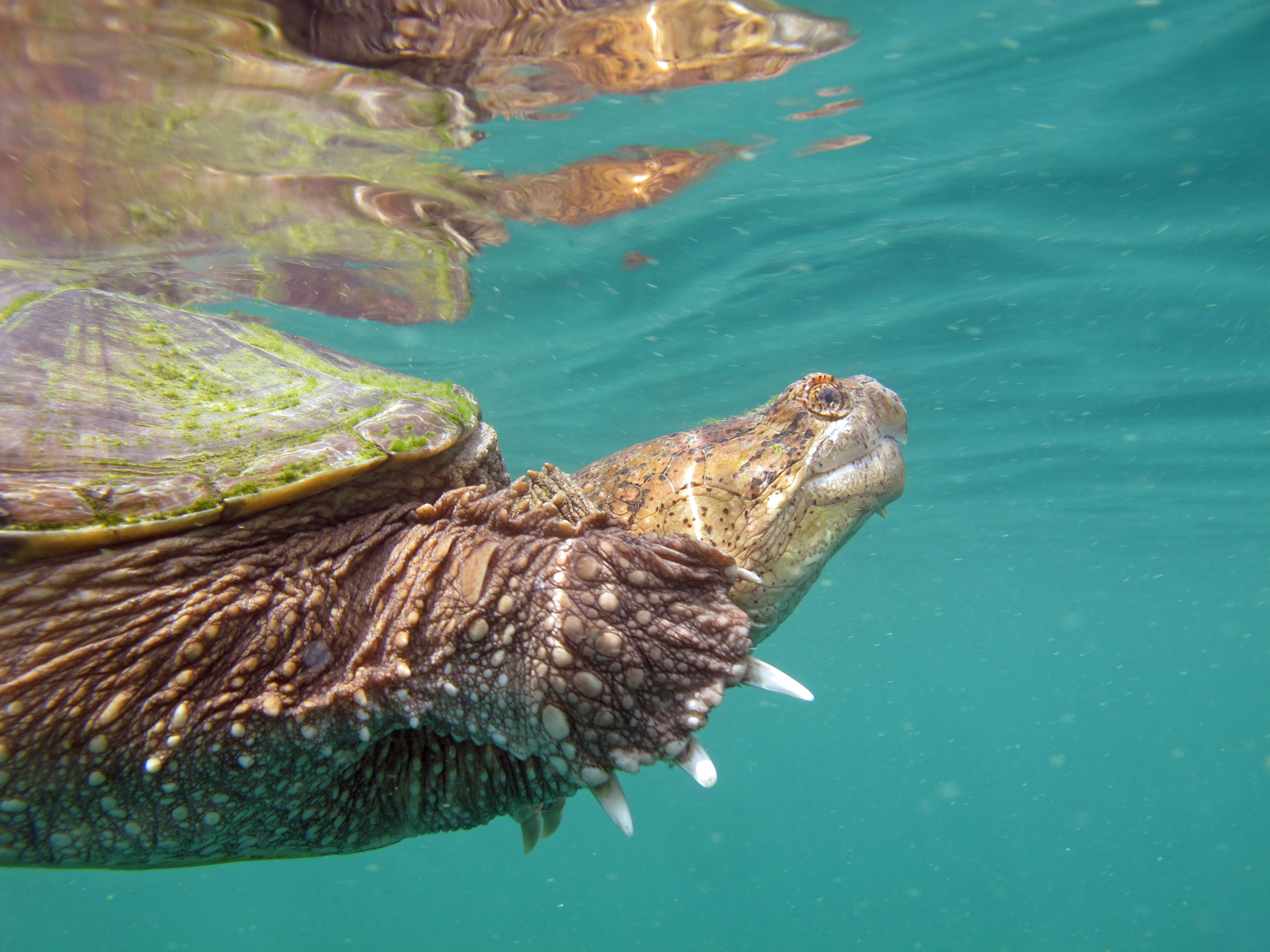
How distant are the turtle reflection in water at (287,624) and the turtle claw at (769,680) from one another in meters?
0.01

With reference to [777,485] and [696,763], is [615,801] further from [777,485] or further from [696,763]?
[777,485]

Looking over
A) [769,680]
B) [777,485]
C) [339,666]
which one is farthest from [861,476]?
[339,666]

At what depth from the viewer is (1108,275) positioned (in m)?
9.30

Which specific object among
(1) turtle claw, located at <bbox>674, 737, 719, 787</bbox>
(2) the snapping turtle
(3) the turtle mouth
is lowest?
(1) turtle claw, located at <bbox>674, 737, 719, 787</bbox>

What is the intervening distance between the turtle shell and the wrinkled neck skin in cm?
14

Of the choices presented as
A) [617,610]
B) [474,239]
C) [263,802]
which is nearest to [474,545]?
[617,610]

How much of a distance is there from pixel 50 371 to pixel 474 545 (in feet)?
5.28

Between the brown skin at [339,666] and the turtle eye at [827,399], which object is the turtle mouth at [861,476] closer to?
the turtle eye at [827,399]

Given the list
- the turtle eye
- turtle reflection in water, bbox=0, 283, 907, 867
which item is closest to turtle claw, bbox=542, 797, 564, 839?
turtle reflection in water, bbox=0, 283, 907, 867

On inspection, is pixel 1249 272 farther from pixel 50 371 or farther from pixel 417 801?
pixel 50 371

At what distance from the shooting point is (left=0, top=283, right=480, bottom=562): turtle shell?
1.98m

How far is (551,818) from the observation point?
3533 millimetres

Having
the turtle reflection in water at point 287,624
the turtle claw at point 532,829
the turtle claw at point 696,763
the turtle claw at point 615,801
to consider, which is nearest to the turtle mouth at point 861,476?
the turtle reflection in water at point 287,624

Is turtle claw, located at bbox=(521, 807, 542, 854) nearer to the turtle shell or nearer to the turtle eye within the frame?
the turtle shell
